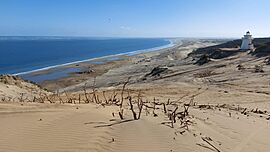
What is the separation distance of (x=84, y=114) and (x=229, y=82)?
1383 centimetres

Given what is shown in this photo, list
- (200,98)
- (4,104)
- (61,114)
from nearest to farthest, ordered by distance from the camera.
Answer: (61,114), (4,104), (200,98)

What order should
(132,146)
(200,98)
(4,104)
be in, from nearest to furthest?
(132,146)
(4,104)
(200,98)

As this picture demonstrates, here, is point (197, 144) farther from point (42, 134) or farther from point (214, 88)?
point (214, 88)

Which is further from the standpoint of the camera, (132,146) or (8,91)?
(8,91)

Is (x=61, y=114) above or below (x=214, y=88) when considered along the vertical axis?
above

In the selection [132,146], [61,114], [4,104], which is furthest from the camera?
[4,104]

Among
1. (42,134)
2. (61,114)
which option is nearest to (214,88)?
(61,114)

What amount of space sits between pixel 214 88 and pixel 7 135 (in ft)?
44.0

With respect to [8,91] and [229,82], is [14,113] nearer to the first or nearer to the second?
[8,91]

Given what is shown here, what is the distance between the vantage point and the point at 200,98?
14.6 meters

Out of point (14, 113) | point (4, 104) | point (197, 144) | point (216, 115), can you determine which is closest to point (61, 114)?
point (14, 113)

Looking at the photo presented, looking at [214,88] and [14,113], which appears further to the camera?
[214,88]

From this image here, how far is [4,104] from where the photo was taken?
827cm

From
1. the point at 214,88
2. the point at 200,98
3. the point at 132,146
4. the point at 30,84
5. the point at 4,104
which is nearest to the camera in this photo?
the point at 132,146
